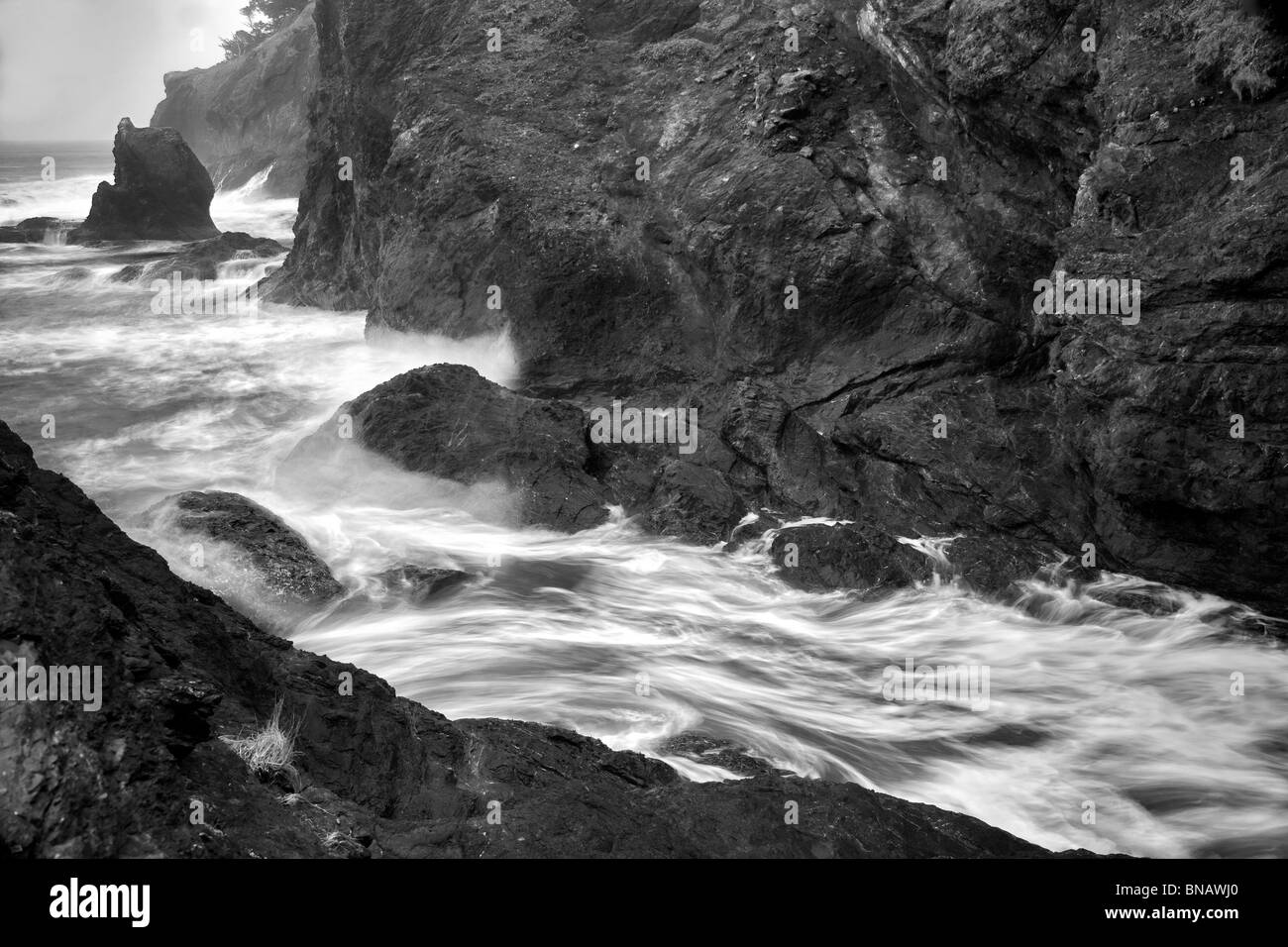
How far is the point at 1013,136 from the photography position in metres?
10.7

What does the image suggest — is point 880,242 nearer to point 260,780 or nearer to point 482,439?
point 482,439

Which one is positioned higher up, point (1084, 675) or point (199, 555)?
point (199, 555)

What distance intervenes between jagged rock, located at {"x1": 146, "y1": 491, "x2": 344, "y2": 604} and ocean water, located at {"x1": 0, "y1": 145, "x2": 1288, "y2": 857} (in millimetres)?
166

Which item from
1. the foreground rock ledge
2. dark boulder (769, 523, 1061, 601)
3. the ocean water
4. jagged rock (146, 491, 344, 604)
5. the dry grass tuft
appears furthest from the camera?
dark boulder (769, 523, 1061, 601)

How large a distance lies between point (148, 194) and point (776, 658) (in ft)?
77.6

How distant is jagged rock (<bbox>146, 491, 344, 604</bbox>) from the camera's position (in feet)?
27.7

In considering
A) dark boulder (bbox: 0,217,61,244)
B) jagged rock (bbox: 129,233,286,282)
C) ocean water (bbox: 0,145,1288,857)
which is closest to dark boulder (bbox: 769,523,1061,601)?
ocean water (bbox: 0,145,1288,857)

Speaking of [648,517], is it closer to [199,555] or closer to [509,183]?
[199,555]

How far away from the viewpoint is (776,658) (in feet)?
27.4

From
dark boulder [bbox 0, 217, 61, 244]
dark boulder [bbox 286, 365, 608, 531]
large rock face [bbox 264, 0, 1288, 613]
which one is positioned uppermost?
dark boulder [bbox 0, 217, 61, 244]

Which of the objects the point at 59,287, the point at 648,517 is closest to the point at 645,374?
the point at 648,517

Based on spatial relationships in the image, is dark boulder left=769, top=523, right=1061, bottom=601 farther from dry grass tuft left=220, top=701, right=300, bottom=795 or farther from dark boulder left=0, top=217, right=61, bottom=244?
dark boulder left=0, top=217, right=61, bottom=244
